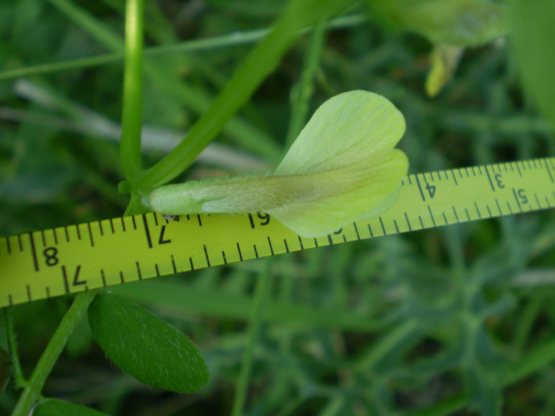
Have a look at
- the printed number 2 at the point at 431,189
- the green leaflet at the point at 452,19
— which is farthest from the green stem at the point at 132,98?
the printed number 2 at the point at 431,189

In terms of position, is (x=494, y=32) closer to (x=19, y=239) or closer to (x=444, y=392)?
(x=19, y=239)

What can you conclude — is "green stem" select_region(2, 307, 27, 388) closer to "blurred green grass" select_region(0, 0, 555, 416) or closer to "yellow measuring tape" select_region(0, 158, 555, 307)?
"yellow measuring tape" select_region(0, 158, 555, 307)

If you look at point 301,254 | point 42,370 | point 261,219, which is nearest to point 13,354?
point 42,370

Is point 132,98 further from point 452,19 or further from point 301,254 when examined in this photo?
point 301,254

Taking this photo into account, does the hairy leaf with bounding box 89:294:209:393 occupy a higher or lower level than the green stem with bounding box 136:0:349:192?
lower

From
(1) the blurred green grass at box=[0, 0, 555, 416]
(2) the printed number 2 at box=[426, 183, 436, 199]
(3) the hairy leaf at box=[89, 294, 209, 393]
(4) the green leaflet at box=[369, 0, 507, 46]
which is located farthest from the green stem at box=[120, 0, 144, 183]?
(1) the blurred green grass at box=[0, 0, 555, 416]

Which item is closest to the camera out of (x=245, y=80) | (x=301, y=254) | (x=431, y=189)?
(x=245, y=80)
